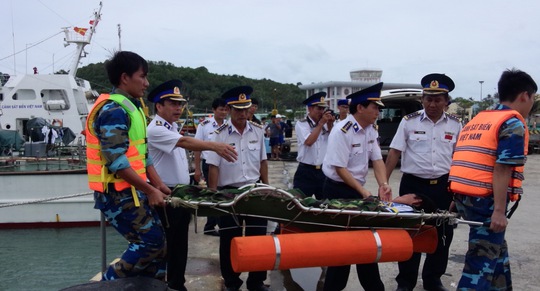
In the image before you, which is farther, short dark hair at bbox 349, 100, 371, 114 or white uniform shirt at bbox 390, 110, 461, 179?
white uniform shirt at bbox 390, 110, 461, 179

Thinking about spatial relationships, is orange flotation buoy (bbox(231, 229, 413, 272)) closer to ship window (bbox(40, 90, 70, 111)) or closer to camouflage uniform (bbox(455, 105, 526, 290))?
camouflage uniform (bbox(455, 105, 526, 290))

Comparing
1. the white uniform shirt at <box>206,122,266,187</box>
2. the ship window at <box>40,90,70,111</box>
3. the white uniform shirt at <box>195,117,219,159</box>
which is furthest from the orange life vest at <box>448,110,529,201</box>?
the ship window at <box>40,90,70,111</box>

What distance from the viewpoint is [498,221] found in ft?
9.73

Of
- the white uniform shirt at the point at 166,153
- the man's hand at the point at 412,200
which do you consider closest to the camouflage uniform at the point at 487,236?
the man's hand at the point at 412,200

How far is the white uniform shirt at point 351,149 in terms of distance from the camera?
145 inches

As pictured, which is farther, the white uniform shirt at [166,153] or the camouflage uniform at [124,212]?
the white uniform shirt at [166,153]

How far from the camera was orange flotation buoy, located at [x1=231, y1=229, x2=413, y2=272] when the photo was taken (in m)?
2.73

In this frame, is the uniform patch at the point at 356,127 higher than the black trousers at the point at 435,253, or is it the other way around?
the uniform patch at the point at 356,127

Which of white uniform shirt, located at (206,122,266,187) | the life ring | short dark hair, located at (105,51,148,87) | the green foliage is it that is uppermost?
the green foliage

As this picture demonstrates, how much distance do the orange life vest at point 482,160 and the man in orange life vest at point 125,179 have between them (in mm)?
2047

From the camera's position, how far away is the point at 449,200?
4090 millimetres

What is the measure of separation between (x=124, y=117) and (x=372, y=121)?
2024mm

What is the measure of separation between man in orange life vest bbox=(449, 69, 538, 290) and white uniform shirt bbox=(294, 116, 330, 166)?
2.25 m

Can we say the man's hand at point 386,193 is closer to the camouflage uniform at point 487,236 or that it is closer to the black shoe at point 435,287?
the camouflage uniform at point 487,236
